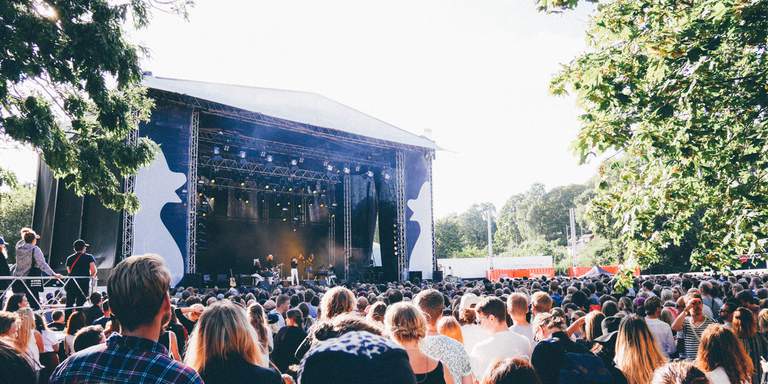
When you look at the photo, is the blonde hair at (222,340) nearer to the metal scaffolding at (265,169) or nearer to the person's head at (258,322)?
the person's head at (258,322)

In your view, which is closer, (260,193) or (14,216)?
(260,193)

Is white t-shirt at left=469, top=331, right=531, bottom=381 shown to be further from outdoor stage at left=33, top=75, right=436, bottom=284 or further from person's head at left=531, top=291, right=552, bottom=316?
outdoor stage at left=33, top=75, right=436, bottom=284

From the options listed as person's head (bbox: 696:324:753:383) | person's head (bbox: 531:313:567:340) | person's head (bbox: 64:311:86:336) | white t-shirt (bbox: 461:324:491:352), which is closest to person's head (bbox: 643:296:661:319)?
person's head (bbox: 531:313:567:340)

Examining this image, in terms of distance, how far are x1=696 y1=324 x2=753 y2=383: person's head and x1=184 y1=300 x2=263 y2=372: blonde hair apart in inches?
106

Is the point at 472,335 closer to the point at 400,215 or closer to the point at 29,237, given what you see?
the point at 29,237

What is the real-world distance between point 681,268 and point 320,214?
23491 millimetres

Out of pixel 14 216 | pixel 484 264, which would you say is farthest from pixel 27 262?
pixel 14 216

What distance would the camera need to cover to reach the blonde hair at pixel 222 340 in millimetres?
2549

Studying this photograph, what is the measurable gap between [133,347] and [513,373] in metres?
1.44

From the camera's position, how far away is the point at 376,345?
1961mm

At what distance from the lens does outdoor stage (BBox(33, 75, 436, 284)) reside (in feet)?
50.3

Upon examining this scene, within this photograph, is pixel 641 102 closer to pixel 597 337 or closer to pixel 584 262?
pixel 597 337

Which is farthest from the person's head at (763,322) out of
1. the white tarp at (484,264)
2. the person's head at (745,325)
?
the white tarp at (484,264)

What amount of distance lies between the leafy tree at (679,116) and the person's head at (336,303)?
3004mm
